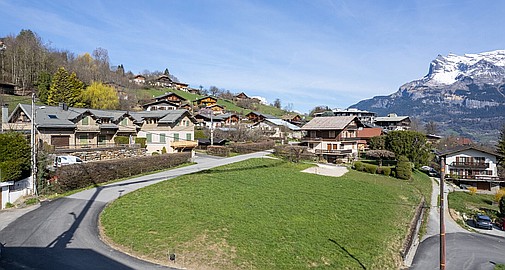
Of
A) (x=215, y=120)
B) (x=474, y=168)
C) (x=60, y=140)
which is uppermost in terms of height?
(x=215, y=120)

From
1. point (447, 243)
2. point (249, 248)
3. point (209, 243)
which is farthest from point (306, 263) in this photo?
point (447, 243)

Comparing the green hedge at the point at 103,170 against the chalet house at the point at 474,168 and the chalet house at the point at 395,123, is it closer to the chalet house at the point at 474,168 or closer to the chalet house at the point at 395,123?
the chalet house at the point at 474,168

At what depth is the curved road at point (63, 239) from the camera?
13.9 m

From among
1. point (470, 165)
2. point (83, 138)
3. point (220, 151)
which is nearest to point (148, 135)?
point (83, 138)

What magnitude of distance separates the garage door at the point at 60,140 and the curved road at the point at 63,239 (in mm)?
16875

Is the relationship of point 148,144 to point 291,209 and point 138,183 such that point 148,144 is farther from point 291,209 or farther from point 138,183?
point 291,209

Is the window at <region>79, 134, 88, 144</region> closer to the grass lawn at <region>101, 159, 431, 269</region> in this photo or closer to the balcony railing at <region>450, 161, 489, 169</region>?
the grass lawn at <region>101, 159, 431, 269</region>

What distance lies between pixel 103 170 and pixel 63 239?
1242 centimetres

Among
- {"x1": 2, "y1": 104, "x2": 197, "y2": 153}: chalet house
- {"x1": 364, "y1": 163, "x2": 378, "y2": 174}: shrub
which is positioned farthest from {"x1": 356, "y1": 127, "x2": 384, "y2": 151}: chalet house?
{"x1": 2, "y1": 104, "x2": 197, "y2": 153}: chalet house

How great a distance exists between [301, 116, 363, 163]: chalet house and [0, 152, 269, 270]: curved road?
119 feet

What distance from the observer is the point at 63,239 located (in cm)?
1644

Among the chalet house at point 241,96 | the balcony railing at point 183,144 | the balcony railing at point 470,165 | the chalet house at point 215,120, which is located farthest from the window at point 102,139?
the chalet house at point 241,96

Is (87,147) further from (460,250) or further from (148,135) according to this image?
(460,250)

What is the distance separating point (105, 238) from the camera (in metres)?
16.8
